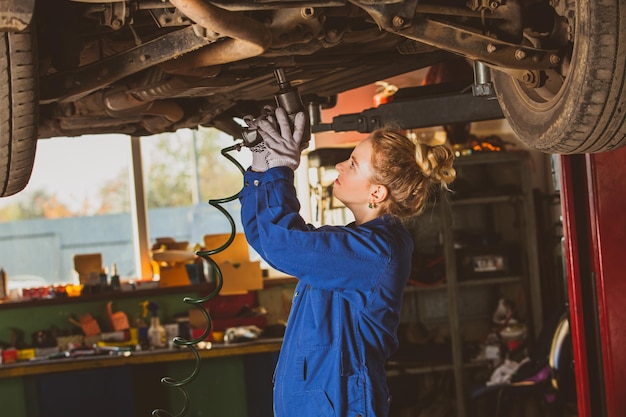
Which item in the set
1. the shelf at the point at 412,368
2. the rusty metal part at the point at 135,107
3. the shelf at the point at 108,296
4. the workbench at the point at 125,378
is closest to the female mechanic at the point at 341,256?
the rusty metal part at the point at 135,107

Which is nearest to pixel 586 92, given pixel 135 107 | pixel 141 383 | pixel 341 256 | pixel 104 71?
pixel 341 256

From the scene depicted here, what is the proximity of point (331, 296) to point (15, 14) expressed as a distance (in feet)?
2.92

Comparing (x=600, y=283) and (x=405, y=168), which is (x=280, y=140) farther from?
(x=600, y=283)

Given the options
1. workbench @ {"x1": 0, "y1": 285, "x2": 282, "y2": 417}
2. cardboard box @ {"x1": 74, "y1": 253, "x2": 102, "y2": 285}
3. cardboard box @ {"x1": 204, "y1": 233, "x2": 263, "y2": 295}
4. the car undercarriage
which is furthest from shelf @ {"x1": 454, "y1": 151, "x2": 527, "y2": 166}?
the car undercarriage

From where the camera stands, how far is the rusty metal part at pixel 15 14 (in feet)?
5.67

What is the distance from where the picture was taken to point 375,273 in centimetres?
203

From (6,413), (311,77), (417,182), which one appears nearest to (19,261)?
(6,413)

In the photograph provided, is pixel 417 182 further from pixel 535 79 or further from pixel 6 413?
pixel 6 413

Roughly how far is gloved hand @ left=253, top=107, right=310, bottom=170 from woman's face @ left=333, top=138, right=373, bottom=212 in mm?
166

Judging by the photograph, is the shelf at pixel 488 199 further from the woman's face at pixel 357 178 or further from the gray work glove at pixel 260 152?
the gray work glove at pixel 260 152

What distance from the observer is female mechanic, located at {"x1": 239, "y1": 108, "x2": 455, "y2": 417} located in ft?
6.47

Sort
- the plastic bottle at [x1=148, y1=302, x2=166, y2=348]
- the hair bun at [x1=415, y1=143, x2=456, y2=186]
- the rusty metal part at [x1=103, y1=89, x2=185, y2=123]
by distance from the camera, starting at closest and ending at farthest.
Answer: the hair bun at [x1=415, y1=143, x2=456, y2=186] → the rusty metal part at [x1=103, y1=89, x2=185, y2=123] → the plastic bottle at [x1=148, y1=302, x2=166, y2=348]

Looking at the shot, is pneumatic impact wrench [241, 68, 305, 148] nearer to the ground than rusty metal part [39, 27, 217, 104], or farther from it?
nearer to the ground

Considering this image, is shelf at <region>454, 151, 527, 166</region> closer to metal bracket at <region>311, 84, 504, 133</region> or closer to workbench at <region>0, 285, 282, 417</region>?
workbench at <region>0, 285, 282, 417</region>
